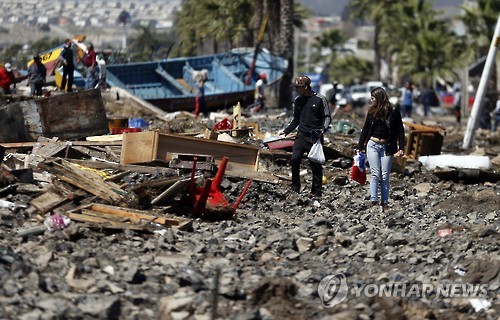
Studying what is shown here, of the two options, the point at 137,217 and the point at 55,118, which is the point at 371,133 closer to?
the point at 137,217

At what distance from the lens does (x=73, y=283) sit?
8562mm

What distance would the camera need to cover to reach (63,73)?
26.2m

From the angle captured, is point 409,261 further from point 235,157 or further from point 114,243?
point 235,157

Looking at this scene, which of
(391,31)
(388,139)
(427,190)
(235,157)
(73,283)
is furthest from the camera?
(391,31)

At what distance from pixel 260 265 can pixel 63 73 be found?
56.2 ft

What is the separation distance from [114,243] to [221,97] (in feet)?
70.4

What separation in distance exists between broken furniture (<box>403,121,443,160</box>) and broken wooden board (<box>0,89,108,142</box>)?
5808mm

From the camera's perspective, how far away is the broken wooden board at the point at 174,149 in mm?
13539

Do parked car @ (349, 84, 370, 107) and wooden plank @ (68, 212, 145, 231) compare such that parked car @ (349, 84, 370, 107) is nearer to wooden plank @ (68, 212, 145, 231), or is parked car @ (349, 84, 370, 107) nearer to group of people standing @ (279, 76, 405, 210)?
group of people standing @ (279, 76, 405, 210)

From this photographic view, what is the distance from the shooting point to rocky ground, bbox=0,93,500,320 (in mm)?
8273

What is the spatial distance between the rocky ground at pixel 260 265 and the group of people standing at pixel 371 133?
488 mm

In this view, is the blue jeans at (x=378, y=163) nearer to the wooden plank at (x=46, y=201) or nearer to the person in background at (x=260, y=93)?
the wooden plank at (x=46, y=201)

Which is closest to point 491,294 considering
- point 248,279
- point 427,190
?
point 248,279

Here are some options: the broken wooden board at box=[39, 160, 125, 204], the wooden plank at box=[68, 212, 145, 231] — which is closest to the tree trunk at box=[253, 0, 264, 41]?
the broken wooden board at box=[39, 160, 125, 204]
